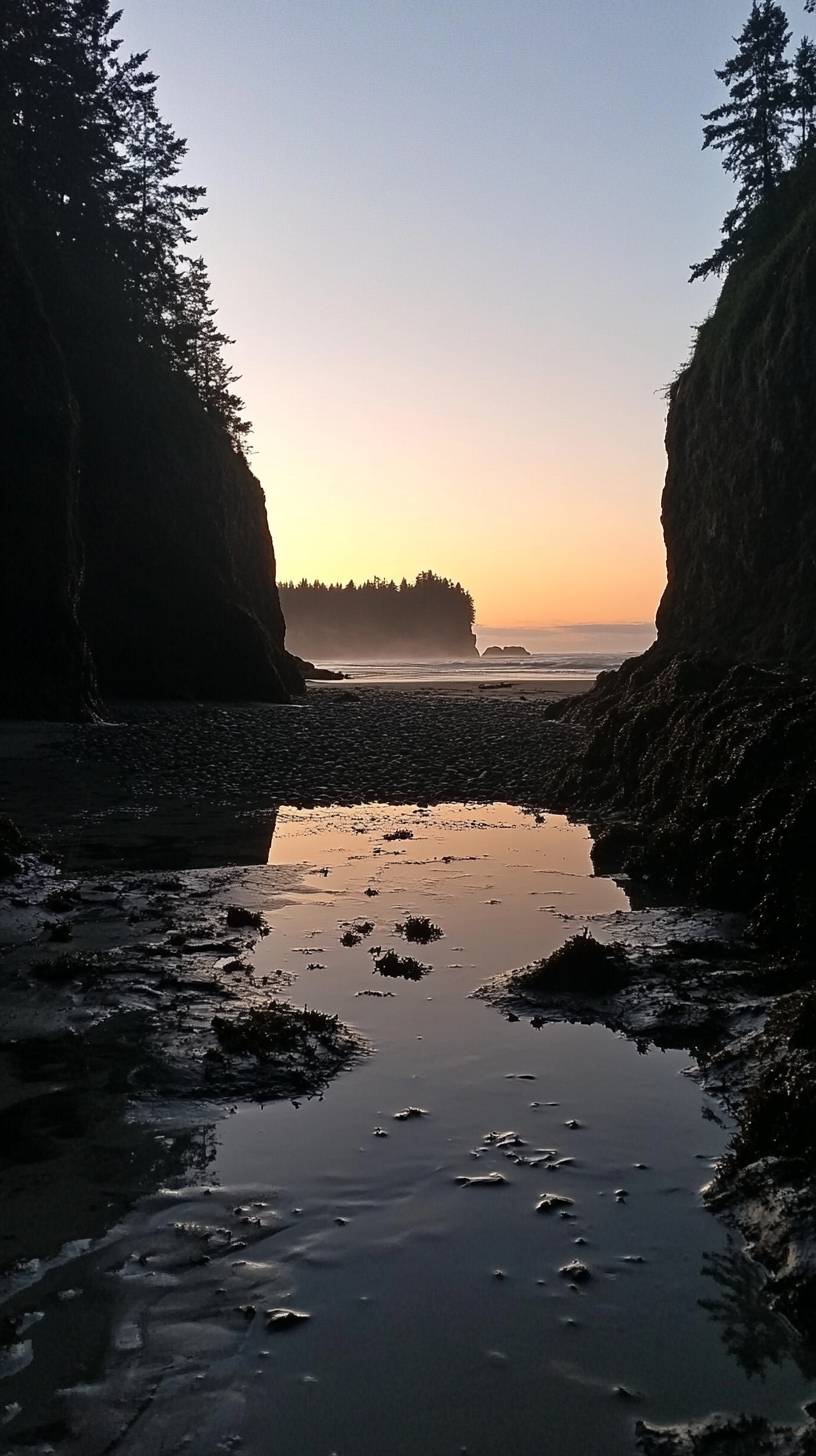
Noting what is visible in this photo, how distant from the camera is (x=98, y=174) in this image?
46406mm

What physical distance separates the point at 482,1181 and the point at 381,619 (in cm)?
18417

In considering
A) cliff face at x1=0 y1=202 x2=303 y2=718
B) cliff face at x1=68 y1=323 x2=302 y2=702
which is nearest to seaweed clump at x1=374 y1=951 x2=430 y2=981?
cliff face at x1=0 y1=202 x2=303 y2=718

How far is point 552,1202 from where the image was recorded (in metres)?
5.00

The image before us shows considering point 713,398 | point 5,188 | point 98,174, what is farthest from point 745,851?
point 98,174

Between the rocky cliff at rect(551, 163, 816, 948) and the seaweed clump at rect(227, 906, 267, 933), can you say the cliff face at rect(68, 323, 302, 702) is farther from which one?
the seaweed clump at rect(227, 906, 267, 933)

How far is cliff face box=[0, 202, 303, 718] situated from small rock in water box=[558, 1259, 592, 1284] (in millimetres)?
29346

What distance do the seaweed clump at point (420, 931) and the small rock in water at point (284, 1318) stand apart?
19.1 feet

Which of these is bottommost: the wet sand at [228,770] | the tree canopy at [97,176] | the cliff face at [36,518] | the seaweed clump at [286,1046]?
the seaweed clump at [286,1046]

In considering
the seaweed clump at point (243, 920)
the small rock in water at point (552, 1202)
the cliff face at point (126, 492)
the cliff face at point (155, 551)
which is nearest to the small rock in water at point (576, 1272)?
the small rock in water at point (552, 1202)

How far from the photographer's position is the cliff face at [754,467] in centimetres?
3188

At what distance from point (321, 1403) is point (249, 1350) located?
0.41m

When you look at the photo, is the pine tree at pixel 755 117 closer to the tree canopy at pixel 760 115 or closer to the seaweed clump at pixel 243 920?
the tree canopy at pixel 760 115

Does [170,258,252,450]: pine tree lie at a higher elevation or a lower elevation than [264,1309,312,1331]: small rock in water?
higher

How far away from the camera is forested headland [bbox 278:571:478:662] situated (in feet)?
590
